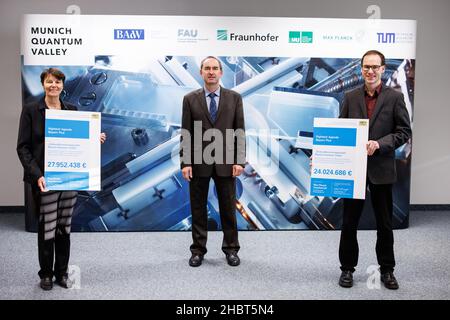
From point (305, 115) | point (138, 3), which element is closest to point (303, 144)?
point (305, 115)

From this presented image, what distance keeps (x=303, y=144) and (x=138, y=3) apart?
2.47 m

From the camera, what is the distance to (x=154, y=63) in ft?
15.1

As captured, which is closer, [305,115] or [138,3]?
[305,115]

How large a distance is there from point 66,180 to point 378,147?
2.03 metres

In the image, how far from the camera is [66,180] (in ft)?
10.1

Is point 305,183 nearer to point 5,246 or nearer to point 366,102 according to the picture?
point 366,102

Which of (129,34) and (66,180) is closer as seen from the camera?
(66,180)

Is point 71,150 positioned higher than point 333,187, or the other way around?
point 71,150

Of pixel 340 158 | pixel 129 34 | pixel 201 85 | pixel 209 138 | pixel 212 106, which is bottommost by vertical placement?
pixel 340 158

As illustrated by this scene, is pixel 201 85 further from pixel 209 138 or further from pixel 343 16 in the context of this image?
pixel 343 16

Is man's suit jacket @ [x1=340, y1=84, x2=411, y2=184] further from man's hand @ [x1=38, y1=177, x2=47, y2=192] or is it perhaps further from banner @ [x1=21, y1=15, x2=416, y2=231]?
man's hand @ [x1=38, y1=177, x2=47, y2=192]

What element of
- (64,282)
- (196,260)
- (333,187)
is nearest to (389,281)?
(333,187)

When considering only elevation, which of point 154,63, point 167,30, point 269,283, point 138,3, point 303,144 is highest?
point 138,3

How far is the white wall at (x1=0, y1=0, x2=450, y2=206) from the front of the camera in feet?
17.5
